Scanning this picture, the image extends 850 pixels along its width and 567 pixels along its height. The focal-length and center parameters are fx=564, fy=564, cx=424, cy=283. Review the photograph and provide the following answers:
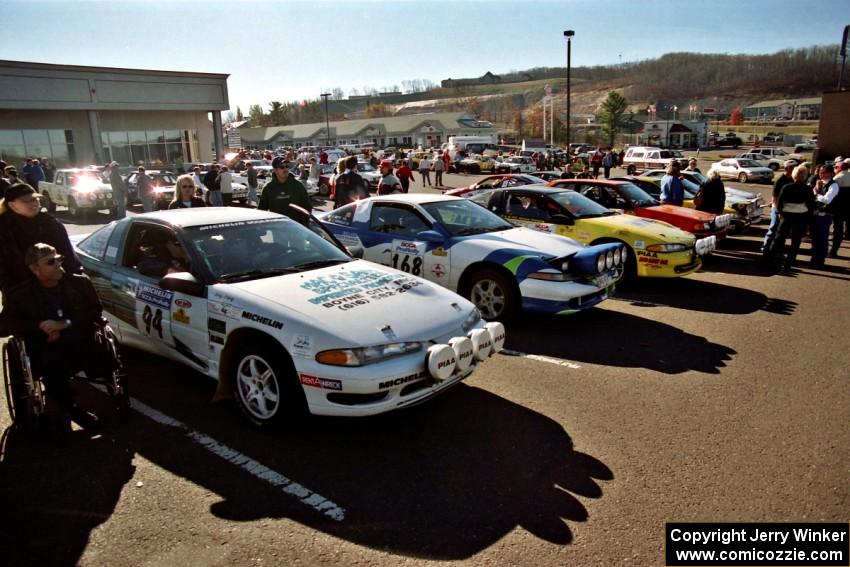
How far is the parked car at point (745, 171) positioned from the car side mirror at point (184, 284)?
3090 centimetres

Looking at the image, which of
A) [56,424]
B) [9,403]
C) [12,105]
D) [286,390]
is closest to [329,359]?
[286,390]

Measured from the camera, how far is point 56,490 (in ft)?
11.1

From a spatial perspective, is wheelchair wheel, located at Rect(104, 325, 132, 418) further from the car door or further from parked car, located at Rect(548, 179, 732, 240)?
parked car, located at Rect(548, 179, 732, 240)

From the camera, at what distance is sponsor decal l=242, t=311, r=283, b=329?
12.3 ft

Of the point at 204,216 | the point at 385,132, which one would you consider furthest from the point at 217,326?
the point at 385,132

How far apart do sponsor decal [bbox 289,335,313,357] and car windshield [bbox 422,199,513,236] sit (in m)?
3.42

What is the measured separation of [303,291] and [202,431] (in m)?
1.25

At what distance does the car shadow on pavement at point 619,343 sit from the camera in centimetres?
544

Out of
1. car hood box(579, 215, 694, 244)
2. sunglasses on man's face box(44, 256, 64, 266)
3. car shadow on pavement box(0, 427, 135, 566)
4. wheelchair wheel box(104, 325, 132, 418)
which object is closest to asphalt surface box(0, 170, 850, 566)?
car shadow on pavement box(0, 427, 135, 566)

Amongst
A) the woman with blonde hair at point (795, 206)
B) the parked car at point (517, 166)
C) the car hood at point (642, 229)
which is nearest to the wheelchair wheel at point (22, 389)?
the car hood at point (642, 229)

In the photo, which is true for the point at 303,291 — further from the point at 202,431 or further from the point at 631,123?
the point at 631,123

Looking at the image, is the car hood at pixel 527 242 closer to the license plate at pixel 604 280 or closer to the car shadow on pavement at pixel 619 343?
the license plate at pixel 604 280

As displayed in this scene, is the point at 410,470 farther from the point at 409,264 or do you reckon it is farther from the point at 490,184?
the point at 490,184

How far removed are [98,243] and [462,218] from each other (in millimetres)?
4008
